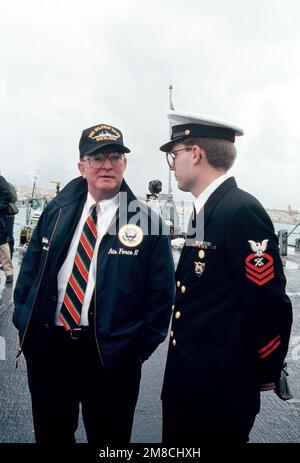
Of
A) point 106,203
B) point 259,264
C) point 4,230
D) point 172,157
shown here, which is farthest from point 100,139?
point 4,230

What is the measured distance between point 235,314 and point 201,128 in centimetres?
95

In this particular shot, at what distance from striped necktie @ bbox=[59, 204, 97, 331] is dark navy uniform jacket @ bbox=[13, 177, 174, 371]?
0.07 m

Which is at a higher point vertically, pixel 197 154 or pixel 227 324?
pixel 197 154

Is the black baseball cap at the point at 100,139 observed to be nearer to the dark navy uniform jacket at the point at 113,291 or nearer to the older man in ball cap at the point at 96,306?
the older man in ball cap at the point at 96,306

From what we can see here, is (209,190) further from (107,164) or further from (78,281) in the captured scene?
(78,281)

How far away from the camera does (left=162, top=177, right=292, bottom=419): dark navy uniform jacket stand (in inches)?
70.3

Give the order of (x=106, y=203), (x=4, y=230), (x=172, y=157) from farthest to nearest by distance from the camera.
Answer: (x=4, y=230), (x=106, y=203), (x=172, y=157)

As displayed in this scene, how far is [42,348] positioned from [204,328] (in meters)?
1.02

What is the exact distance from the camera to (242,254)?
1.78 metres

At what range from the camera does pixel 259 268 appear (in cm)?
178

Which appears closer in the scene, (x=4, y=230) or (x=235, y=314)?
(x=235, y=314)

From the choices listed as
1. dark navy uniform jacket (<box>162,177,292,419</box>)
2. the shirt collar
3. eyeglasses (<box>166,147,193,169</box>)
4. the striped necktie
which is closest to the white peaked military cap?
eyeglasses (<box>166,147,193,169</box>)

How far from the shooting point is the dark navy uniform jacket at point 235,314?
179cm

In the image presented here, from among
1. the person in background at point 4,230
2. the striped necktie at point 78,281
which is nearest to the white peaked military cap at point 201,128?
the striped necktie at point 78,281
